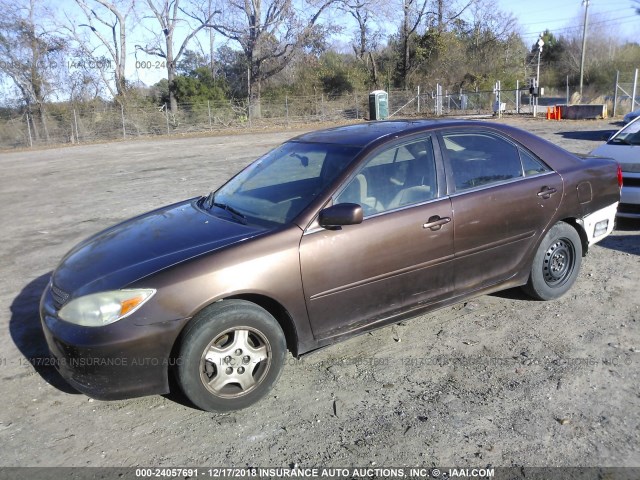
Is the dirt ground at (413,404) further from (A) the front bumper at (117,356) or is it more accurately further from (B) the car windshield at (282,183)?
(B) the car windshield at (282,183)

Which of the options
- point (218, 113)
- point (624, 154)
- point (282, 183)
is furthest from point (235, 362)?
point (218, 113)

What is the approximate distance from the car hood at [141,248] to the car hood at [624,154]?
17.6 feet

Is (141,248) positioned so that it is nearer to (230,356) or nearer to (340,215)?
(230,356)

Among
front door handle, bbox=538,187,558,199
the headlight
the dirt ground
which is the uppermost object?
front door handle, bbox=538,187,558,199

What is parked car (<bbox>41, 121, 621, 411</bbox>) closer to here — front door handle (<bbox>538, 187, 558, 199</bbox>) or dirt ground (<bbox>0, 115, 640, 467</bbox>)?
front door handle (<bbox>538, 187, 558, 199</bbox>)

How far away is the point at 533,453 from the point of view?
2883 millimetres

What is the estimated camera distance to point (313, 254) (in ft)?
11.4

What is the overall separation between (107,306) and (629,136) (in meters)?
7.46

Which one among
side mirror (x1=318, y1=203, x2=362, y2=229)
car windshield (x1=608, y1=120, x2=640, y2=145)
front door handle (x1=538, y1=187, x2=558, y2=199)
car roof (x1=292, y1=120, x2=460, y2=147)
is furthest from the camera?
car windshield (x1=608, y1=120, x2=640, y2=145)

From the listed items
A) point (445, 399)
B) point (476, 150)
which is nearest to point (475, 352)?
point (445, 399)

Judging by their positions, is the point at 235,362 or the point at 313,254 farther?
the point at 313,254

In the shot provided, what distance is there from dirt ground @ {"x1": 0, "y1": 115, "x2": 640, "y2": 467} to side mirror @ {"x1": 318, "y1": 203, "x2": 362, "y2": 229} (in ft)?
3.58

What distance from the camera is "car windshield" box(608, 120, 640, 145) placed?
7.49 meters

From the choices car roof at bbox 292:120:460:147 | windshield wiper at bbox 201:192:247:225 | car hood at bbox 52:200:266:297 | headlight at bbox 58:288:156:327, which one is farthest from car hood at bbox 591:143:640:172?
headlight at bbox 58:288:156:327
